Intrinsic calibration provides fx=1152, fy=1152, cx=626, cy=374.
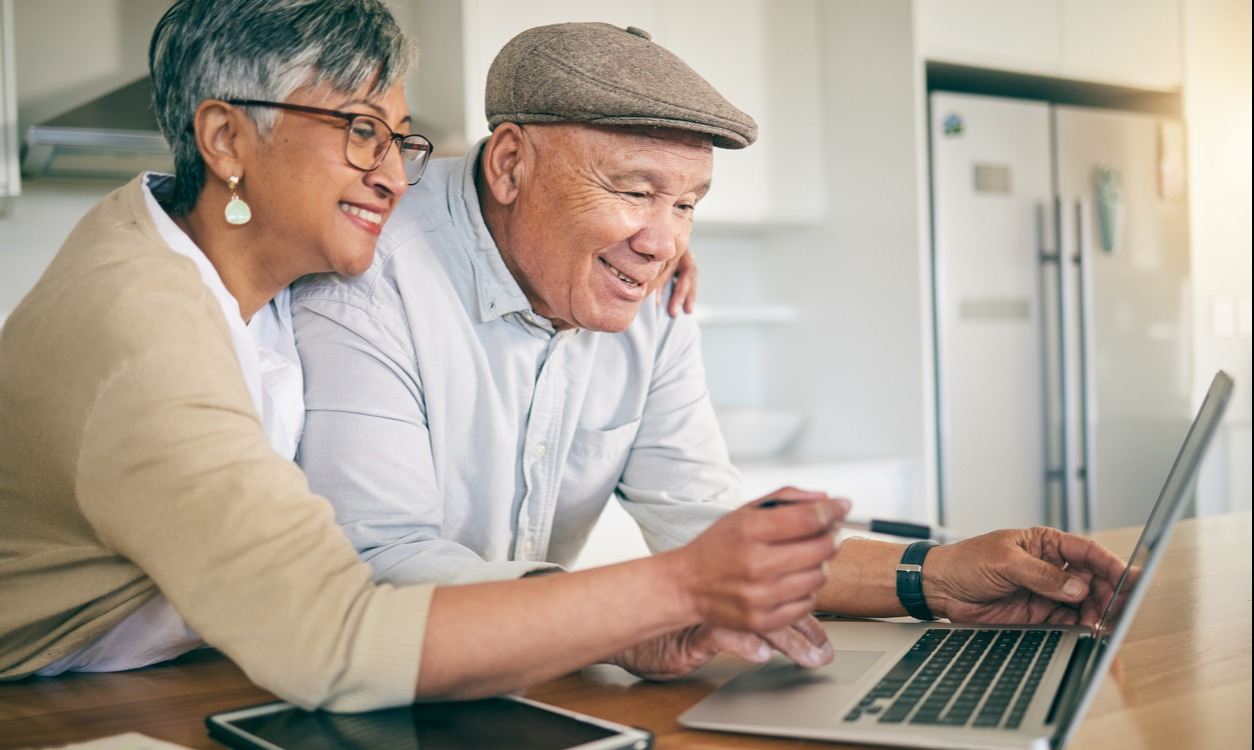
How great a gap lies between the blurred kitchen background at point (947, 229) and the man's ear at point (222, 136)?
1.88 metres

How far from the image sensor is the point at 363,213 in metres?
1.19

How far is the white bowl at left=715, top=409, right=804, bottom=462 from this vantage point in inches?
137

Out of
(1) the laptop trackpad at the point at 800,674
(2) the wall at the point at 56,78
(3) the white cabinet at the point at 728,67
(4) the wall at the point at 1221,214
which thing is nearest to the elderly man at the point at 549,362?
(1) the laptop trackpad at the point at 800,674

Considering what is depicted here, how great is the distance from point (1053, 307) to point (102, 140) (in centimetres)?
273

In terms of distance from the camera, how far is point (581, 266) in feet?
4.42

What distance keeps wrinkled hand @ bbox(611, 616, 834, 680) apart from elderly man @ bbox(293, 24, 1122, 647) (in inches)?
6.9

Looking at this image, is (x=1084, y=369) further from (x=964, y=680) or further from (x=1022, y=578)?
(x=964, y=680)

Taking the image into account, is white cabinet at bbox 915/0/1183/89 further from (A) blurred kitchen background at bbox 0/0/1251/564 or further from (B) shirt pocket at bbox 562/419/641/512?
(B) shirt pocket at bbox 562/419/641/512

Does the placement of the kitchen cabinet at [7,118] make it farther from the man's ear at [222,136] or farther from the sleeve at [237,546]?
the sleeve at [237,546]

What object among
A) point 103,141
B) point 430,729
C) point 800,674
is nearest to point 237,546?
point 430,729

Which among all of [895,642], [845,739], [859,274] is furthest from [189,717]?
[859,274]

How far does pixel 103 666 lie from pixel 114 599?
0.12 metres

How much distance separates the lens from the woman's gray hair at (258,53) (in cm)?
108

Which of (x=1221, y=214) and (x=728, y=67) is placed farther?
(x=1221, y=214)
